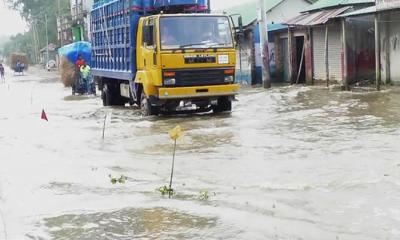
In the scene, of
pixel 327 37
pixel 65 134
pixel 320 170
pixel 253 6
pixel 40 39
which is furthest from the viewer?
pixel 40 39

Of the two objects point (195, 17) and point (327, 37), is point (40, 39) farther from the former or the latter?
point (195, 17)

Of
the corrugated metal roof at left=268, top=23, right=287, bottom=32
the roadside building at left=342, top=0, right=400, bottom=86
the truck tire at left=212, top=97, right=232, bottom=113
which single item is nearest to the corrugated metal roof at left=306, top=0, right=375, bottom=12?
the roadside building at left=342, top=0, right=400, bottom=86

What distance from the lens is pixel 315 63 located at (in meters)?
23.6

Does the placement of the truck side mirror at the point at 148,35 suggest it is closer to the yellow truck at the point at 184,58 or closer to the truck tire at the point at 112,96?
the yellow truck at the point at 184,58

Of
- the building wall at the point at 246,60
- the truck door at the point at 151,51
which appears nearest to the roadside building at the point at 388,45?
the truck door at the point at 151,51

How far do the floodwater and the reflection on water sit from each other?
0.04 ft

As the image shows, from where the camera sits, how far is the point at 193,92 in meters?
14.2

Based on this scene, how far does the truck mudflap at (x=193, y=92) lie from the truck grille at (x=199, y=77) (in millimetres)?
98

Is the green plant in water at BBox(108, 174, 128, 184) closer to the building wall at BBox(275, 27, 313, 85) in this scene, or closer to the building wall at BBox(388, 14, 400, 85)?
the building wall at BBox(388, 14, 400, 85)

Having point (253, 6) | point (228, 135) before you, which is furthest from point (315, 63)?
point (228, 135)

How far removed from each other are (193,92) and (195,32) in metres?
1.40

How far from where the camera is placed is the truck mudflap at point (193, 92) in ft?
46.2

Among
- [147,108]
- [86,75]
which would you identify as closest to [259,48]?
[86,75]

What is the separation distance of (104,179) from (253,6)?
79.6 feet
